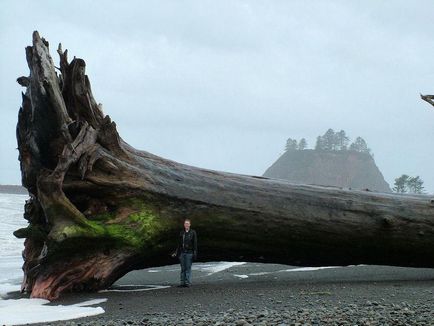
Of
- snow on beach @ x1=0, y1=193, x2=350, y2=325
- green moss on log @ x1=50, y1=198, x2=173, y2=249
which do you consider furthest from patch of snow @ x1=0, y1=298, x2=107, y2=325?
green moss on log @ x1=50, y1=198, x2=173, y2=249

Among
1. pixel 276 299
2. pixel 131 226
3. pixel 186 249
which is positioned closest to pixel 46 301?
pixel 131 226

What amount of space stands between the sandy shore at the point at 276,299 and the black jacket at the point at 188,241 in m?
0.73

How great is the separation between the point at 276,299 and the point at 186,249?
2402 millimetres

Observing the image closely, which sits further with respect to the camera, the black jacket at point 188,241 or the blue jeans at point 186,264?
the blue jeans at point 186,264

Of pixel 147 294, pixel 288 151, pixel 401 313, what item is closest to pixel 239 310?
pixel 401 313

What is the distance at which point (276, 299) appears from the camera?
8609 millimetres

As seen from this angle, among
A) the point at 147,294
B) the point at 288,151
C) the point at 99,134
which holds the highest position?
the point at 288,151

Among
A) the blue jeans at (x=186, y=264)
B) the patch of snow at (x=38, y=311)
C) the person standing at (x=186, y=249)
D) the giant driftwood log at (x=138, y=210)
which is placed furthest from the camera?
the blue jeans at (x=186, y=264)

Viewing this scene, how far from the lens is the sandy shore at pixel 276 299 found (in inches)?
253

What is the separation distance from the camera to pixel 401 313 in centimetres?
661

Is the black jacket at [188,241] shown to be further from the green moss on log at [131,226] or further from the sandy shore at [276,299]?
the sandy shore at [276,299]

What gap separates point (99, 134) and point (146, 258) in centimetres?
248

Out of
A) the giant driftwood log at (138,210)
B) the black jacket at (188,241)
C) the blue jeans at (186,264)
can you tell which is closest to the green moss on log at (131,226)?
the giant driftwood log at (138,210)

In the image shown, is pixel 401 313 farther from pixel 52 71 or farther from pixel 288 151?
pixel 288 151
